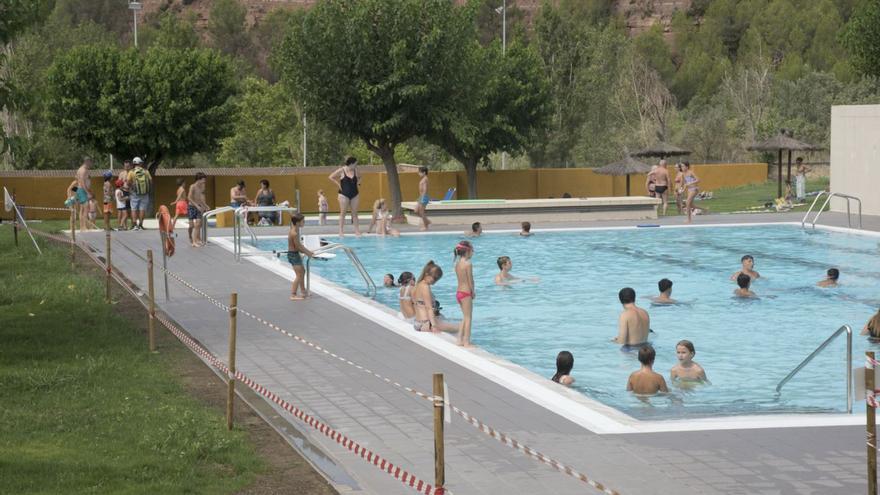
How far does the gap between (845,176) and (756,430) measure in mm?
25939

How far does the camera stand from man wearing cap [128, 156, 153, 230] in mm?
28266

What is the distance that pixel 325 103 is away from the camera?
3259 centimetres

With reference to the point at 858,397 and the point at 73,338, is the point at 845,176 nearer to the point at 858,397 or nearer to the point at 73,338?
the point at 73,338

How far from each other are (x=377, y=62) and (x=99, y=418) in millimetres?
22869

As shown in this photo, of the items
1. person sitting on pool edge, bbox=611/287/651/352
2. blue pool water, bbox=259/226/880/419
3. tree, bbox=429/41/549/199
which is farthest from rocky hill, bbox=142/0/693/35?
person sitting on pool edge, bbox=611/287/651/352

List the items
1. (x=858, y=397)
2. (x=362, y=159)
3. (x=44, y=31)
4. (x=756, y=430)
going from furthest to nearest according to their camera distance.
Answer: (x=44, y=31), (x=362, y=159), (x=756, y=430), (x=858, y=397)

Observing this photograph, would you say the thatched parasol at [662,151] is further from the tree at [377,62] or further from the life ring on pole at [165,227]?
the life ring on pole at [165,227]

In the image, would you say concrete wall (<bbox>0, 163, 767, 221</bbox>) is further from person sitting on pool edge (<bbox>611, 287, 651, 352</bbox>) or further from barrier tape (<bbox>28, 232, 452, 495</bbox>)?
barrier tape (<bbox>28, 232, 452, 495</bbox>)

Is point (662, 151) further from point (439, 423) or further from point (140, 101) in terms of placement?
point (439, 423)

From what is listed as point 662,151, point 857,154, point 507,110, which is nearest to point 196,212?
point 857,154

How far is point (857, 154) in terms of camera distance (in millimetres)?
33844

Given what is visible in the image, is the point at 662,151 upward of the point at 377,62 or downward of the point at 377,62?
downward

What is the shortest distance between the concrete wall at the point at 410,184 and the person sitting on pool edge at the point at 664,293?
23.9m

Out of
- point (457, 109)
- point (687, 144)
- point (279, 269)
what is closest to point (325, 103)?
point (457, 109)
